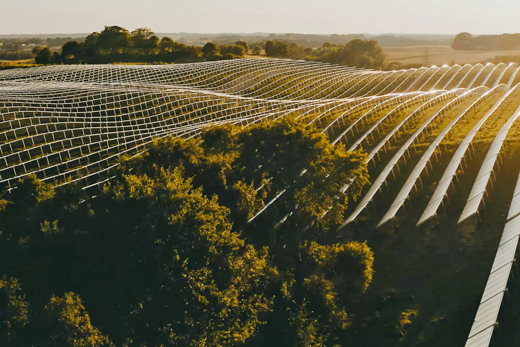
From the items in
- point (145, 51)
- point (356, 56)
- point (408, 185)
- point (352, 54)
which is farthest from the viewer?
point (356, 56)

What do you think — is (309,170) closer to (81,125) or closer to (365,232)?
(365,232)

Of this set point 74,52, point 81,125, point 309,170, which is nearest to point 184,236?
point 309,170

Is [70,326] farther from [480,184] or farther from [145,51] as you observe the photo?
[145,51]

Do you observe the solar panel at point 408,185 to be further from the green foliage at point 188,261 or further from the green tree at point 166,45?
the green tree at point 166,45

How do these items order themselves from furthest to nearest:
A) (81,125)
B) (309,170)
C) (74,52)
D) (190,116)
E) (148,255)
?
1. (74,52)
2. (190,116)
3. (81,125)
4. (309,170)
5. (148,255)

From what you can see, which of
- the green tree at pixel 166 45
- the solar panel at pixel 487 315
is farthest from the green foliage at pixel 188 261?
the green tree at pixel 166 45

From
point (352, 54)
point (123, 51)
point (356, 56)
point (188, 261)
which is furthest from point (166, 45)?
point (188, 261)

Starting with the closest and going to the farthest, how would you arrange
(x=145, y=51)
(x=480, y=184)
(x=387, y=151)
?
(x=480, y=184), (x=387, y=151), (x=145, y=51)

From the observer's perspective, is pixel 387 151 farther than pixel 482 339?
Yes

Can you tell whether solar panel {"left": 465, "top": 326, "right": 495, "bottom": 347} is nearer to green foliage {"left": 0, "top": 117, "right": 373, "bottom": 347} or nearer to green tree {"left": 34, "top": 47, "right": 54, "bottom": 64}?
green foliage {"left": 0, "top": 117, "right": 373, "bottom": 347}
